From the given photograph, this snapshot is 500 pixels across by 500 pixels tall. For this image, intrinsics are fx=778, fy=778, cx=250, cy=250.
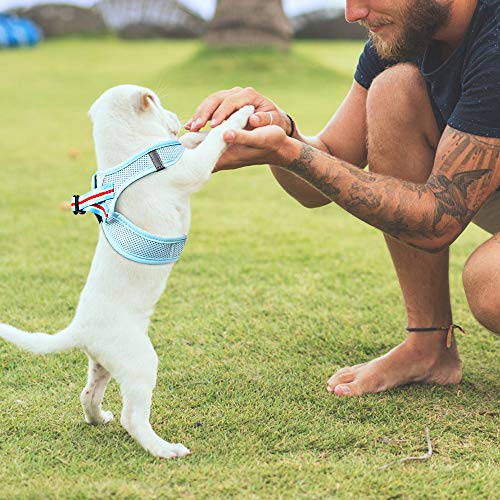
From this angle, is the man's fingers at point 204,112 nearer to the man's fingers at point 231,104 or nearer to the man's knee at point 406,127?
the man's fingers at point 231,104

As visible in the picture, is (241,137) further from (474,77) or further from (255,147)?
(474,77)

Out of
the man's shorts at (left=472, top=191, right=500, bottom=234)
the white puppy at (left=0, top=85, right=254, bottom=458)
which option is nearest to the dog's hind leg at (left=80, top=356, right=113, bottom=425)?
the white puppy at (left=0, top=85, right=254, bottom=458)

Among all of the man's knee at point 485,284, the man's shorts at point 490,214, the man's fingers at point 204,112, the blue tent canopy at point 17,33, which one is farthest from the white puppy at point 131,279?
the blue tent canopy at point 17,33

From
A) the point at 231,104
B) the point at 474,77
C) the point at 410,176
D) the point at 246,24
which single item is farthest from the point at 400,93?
the point at 246,24

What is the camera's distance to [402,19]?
220 centimetres

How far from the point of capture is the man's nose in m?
2.21

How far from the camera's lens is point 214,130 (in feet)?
6.60

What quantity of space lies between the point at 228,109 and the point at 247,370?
2.75ft

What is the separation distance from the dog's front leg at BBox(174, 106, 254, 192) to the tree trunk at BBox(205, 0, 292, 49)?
28.6ft

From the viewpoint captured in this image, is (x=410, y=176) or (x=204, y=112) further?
(x=410, y=176)

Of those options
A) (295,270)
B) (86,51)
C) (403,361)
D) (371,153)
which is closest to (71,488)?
(403,361)

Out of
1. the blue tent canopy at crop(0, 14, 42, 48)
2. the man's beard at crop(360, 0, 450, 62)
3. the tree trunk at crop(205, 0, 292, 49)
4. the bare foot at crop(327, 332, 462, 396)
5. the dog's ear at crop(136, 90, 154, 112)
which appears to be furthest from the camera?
the blue tent canopy at crop(0, 14, 42, 48)

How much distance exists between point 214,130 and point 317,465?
34.8 inches

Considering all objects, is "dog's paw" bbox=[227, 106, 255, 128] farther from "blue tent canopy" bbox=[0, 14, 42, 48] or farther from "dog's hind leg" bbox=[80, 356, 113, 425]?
"blue tent canopy" bbox=[0, 14, 42, 48]
